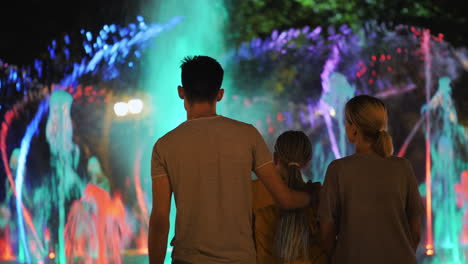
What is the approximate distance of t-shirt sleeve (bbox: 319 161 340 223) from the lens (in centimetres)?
319

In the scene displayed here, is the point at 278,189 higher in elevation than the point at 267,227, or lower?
higher

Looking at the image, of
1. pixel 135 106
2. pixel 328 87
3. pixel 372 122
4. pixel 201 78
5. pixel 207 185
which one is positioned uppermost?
pixel 328 87

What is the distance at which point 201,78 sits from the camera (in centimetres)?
307

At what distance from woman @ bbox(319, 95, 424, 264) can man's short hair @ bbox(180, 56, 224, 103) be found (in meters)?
0.76

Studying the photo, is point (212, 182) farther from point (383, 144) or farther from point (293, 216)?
point (383, 144)

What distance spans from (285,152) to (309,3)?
16.9m

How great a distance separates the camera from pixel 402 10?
66.5 feet

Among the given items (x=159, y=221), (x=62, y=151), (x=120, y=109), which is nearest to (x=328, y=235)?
(x=159, y=221)

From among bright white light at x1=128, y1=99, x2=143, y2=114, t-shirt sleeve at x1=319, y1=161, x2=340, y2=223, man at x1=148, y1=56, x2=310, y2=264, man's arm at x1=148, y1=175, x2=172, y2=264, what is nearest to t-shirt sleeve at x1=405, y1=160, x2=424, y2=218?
t-shirt sleeve at x1=319, y1=161, x2=340, y2=223

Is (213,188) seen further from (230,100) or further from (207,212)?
(230,100)

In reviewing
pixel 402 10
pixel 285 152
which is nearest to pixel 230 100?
pixel 402 10

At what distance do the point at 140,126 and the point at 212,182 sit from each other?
368 inches

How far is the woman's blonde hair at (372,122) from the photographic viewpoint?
10.6ft

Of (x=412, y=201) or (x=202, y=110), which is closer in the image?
(x=202, y=110)
